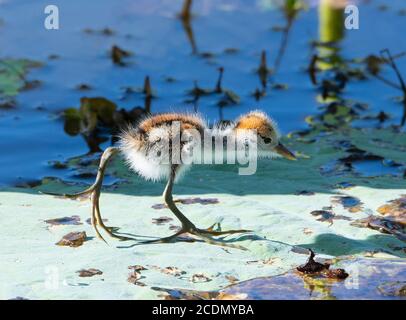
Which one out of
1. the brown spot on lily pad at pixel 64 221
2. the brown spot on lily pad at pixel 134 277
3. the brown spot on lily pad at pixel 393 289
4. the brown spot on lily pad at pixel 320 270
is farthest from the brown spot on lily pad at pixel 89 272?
the brown spot on lily pad at pixel 393 289

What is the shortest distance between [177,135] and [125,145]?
0.98ft

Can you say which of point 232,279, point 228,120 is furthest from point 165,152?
point 228,120

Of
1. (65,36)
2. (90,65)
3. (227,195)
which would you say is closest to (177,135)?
(227,195)

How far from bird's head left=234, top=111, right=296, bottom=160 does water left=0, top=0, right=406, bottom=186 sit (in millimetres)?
1317

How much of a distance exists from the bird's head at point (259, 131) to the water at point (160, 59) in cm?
132

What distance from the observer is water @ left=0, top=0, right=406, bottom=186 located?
243 inches

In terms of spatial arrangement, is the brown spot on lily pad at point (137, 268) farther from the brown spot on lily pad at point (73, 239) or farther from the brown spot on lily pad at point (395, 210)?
the brown spot on lily pad at point (395, 210)

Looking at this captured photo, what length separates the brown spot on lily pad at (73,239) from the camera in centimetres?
398

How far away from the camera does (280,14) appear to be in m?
8.64

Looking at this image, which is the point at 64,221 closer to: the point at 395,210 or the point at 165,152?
the point at 165,152

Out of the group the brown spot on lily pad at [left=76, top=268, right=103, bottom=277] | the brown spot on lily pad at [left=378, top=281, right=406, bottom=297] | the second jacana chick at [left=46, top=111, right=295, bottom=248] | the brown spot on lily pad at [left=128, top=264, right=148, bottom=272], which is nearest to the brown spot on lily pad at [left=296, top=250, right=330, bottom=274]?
the brown spot on lily pad at [left=378, top=281, right=406, bottom=297]

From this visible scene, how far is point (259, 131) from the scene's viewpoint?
4383 millimetres

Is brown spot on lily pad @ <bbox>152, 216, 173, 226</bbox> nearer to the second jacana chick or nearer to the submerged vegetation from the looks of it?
the submerged vegetation
